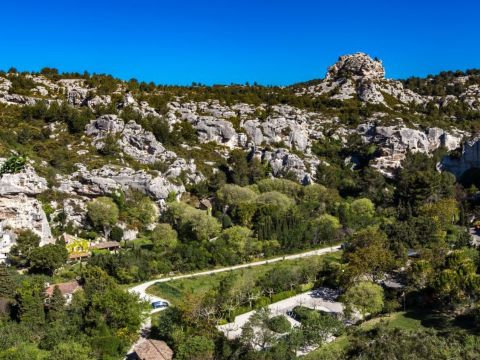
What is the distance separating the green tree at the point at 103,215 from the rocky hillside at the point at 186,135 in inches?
72.9

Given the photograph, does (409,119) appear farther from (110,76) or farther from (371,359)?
(371,359)

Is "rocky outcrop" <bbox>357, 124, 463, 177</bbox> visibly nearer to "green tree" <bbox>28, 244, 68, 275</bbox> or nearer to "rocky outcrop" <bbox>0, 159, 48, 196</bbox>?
"rocky outcrop" <bbox>0, 159, 48, 196</bbox>

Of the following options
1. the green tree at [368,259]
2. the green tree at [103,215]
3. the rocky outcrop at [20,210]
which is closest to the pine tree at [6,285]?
the rocky outcrop at [20,210]

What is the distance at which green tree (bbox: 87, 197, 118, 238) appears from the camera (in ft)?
180

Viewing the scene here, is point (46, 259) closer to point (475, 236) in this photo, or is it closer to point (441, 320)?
point (441, 320)

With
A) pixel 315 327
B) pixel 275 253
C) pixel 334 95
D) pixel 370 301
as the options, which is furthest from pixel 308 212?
pixel 334 95

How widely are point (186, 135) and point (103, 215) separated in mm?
34182

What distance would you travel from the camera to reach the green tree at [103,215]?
5491cm

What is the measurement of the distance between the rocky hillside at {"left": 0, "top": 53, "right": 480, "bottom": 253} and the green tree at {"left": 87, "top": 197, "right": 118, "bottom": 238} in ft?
6.08

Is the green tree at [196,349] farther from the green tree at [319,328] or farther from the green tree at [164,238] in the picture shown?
the green tree at [164,238]

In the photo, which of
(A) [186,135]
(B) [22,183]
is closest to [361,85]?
(A) [186,135]

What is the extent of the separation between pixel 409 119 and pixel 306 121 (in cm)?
2203

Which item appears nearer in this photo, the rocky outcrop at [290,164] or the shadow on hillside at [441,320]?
the shadow on hillside at [441,320]

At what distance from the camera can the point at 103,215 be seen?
54.9 metres
